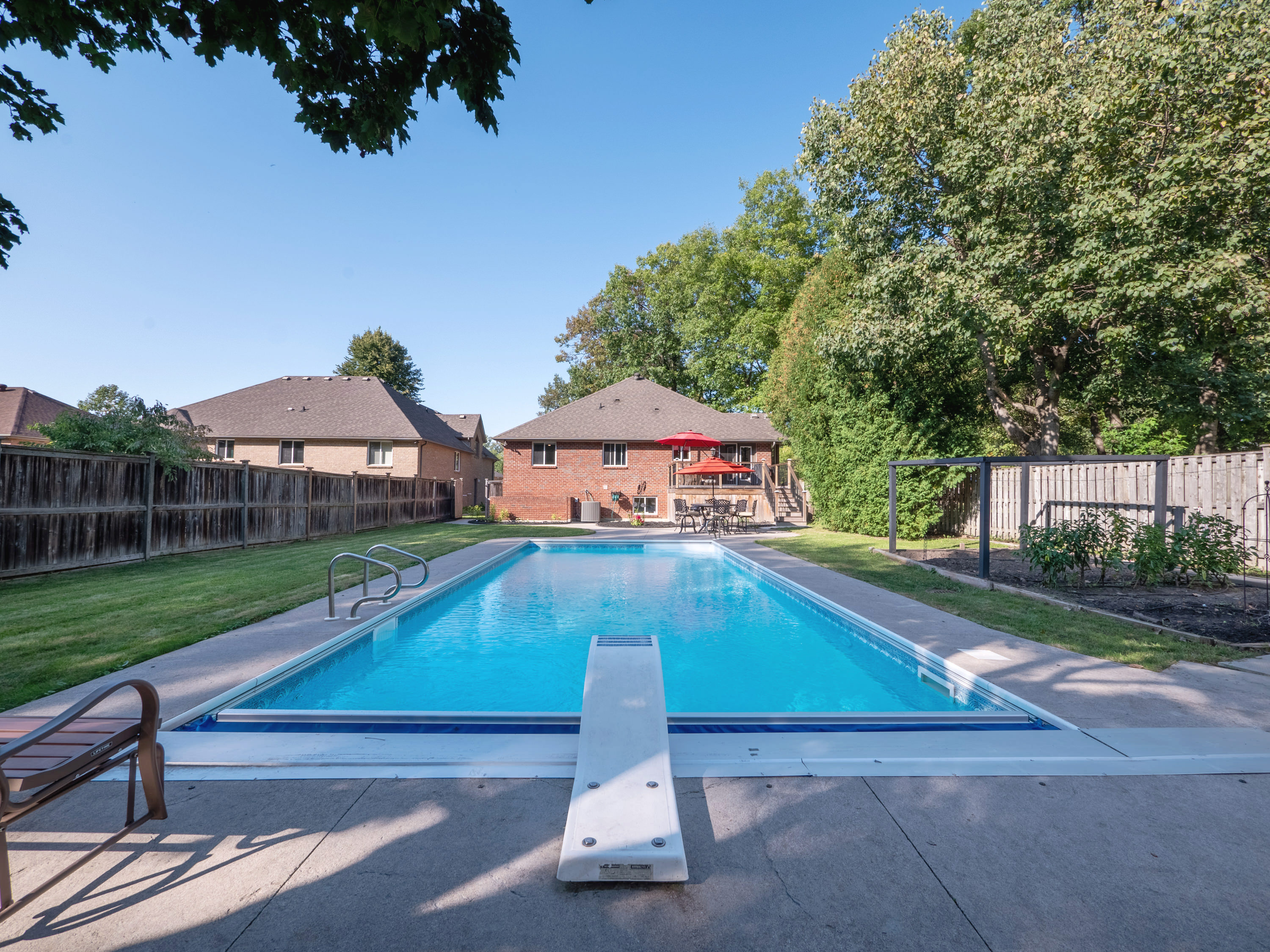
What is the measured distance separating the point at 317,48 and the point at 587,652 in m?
5.43

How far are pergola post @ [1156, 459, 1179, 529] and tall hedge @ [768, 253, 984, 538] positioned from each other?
262 inches

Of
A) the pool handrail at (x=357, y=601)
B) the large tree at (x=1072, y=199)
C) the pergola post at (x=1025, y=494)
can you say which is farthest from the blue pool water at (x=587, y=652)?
the large tree at (x=1072, y=199)

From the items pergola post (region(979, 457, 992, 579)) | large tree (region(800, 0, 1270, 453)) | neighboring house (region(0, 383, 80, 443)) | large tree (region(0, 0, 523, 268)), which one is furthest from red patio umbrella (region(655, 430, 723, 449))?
Answer: neighboring house (region(0, 383, 80, 443))

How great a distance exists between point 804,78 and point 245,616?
19.6 meters

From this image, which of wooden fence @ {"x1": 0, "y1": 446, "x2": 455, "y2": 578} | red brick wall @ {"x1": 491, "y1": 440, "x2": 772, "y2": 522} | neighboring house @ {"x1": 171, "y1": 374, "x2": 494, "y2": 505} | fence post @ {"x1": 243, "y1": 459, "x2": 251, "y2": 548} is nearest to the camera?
wooden fence @ {"x1": 0, "y1": 446, "x2": 455, "y2": 578}

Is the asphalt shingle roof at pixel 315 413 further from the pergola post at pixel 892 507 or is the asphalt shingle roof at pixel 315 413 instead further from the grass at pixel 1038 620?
the grass at pixel 1038 620

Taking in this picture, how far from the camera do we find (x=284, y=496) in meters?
13.9

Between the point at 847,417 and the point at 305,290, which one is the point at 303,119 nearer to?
the point at 847,417

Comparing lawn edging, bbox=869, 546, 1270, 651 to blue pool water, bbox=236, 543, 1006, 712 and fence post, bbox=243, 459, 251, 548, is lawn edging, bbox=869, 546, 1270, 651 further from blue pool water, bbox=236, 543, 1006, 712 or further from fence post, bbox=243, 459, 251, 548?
fence post, bbox=243, 459, 251, 548

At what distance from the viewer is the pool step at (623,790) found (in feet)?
6.30

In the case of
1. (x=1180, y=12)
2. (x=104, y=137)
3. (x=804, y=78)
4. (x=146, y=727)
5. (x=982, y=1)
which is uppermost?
(x=982, y=1)

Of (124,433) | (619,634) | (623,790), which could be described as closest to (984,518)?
(619,634)

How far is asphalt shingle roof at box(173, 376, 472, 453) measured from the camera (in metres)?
24.7

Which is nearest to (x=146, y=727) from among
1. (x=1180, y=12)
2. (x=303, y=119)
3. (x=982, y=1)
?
(x=303, y=119)
